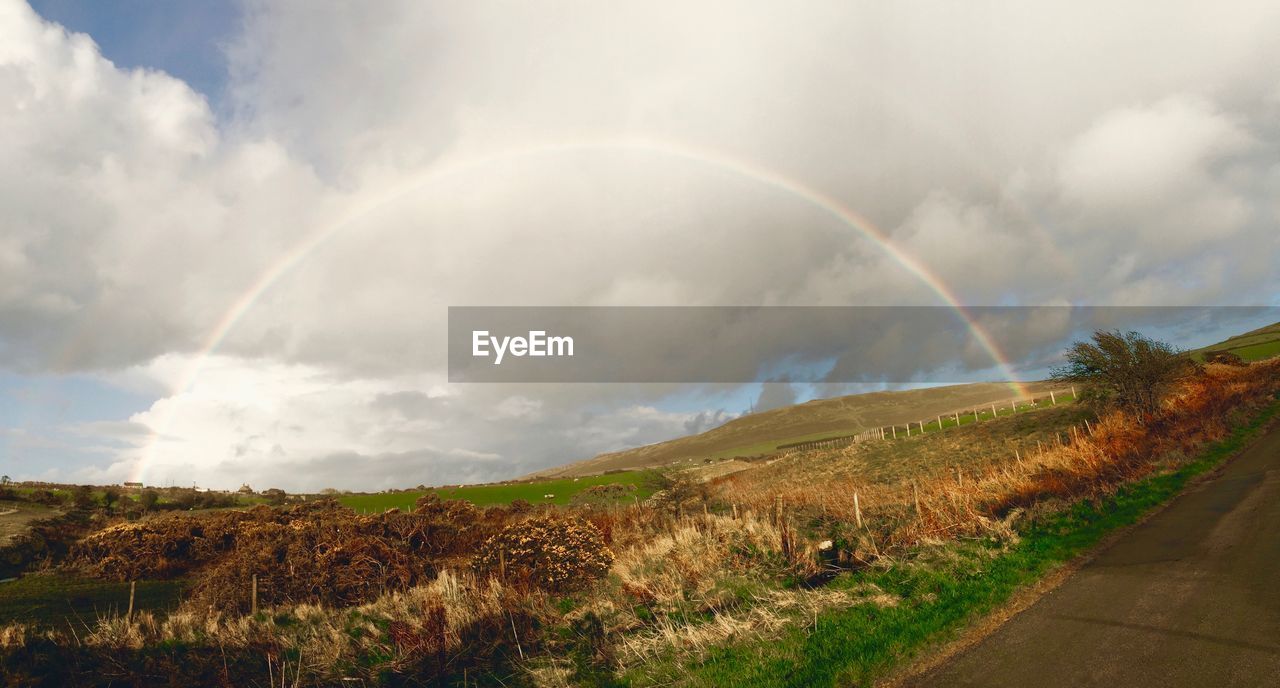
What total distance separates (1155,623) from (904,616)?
3.94 meters

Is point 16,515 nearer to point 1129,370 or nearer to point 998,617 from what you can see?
point 998,617

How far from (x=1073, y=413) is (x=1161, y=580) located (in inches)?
2337

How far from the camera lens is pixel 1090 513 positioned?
18.8 m

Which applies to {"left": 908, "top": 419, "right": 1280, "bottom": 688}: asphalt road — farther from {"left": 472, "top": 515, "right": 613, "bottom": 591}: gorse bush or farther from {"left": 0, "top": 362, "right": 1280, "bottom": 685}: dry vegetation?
{"left": 472, "top": 515, "right": 613, "bottom": 591}: gorse bush

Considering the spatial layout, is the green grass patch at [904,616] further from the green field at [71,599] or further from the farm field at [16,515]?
the farm field at [16,515]

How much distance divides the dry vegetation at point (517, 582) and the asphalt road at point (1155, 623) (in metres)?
3.27

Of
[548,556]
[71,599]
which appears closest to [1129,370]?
[548,556]

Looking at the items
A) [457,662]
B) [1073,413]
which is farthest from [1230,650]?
[1073,413]

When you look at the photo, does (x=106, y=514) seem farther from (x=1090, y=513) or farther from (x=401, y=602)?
(x=1090, y=513)

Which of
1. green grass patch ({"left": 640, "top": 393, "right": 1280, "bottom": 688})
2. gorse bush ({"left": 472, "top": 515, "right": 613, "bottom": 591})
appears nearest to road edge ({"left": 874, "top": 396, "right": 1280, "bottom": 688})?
green grass patch ({"left": 640, "top": 393, "right": 1280, "bottom": 688})

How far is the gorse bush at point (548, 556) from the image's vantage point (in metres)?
24.6

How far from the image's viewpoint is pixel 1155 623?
33.2 feet

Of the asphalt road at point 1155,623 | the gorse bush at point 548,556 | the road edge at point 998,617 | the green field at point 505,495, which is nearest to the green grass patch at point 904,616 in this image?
the road edge at point 998,617

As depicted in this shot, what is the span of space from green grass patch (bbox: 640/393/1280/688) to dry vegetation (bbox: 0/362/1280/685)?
2.19ft
